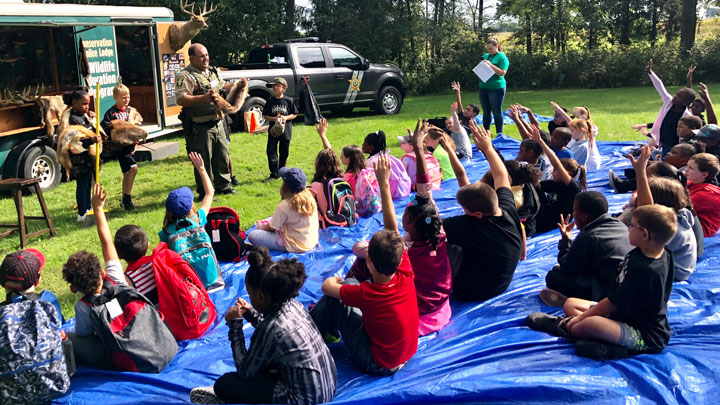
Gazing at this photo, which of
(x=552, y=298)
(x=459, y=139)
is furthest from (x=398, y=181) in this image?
(x=552, y=298)

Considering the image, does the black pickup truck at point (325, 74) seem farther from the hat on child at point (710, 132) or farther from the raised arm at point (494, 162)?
the raised arm at point (494, 162)

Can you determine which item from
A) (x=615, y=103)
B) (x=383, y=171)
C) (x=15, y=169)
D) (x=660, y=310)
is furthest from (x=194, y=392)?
(x=615, y=103)

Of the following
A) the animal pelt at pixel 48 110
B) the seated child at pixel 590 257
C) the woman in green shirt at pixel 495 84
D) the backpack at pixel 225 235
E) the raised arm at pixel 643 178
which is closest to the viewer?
the seated child at pixel 590 257

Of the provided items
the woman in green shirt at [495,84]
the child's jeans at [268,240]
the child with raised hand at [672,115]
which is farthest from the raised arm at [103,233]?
the woman in green shirt at [495,84]

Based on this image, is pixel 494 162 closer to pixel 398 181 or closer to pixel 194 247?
pixel 194 247

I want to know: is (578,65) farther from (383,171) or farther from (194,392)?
(194,392)

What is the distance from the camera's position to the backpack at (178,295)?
437 cm

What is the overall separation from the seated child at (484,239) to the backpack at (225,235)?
238cm

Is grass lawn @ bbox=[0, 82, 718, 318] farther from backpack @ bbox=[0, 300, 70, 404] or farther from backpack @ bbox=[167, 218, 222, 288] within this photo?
backpack @ bbox=[0, 300, 70, 404]

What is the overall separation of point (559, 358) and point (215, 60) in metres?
22.9

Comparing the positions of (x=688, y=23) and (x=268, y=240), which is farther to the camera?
(x=688, y=23)

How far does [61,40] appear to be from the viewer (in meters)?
10.4

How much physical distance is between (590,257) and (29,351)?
363cm

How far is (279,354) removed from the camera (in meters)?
3.32
